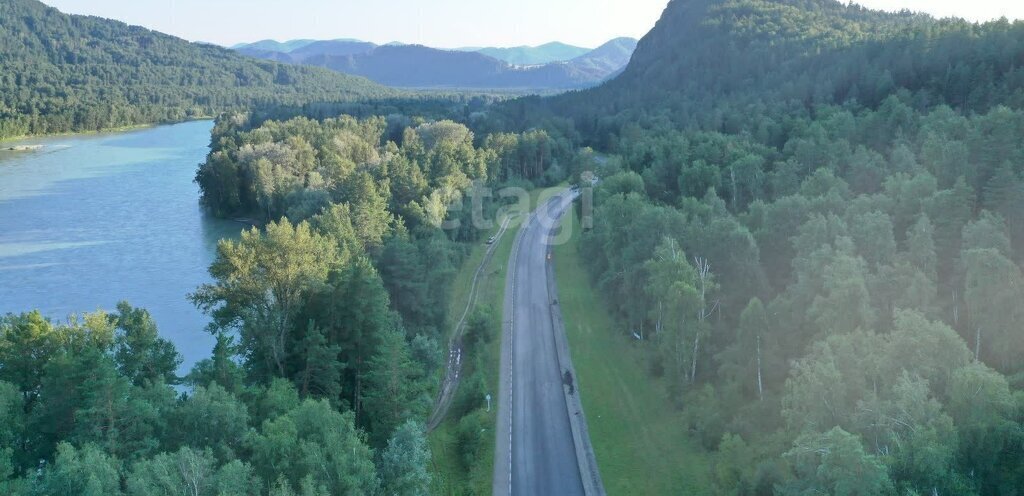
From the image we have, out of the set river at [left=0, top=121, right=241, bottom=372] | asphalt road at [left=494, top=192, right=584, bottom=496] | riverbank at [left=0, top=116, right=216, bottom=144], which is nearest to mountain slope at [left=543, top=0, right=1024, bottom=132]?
asphalt road at [left=494, top=192, right=584, bottom=496]

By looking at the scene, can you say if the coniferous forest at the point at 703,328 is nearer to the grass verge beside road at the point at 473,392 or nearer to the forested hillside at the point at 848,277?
the forested hillside at the point at 848,277

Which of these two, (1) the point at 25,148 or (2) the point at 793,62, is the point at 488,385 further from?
(1) the point at 25,148

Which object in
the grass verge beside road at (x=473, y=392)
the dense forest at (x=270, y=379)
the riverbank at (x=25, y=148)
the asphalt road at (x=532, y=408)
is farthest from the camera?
the riverbank at (x=25, y=148)

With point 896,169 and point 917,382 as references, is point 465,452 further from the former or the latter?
point 896,169

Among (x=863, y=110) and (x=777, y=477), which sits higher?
(x=863, y=110)

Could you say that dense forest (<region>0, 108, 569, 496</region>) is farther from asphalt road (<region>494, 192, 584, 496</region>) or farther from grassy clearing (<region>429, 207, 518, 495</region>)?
asphalt road (<region>494, 192, 584, 496</region>)

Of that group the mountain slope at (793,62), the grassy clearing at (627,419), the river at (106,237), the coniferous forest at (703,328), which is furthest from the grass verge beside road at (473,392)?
the mountain slope at (793,62)

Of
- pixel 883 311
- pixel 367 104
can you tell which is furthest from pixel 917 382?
pixel 367 104
